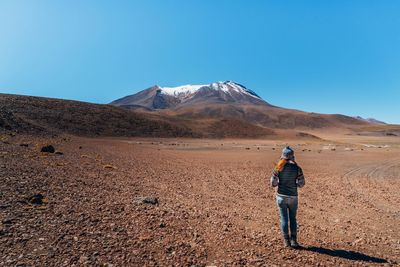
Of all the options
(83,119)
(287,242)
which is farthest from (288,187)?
(83,119)

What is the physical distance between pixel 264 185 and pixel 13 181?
1064 centimetres

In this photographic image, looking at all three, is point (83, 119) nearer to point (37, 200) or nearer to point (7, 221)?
point (37, 200)

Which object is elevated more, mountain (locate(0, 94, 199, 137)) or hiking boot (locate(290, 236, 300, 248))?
mountain (locate(0, 94, 199, 137))

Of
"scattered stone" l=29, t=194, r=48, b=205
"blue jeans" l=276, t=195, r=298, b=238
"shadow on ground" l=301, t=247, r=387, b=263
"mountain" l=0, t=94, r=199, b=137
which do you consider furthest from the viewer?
"mountain" l=0, t=94, r=199, b=137

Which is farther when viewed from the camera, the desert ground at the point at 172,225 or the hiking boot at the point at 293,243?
the hiking boot at the point at 293,243

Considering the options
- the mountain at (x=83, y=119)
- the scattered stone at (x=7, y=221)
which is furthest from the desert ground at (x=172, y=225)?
the mountain at (x=83, y=119)

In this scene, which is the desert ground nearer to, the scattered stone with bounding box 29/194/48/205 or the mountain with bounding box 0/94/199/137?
the scattered stone with bounding box 29/194/48/205

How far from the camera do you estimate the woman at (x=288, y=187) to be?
6430 mm

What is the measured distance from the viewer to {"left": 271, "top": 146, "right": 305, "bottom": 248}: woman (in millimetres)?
6430

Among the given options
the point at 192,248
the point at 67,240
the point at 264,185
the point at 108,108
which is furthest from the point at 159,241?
the point at 108,108

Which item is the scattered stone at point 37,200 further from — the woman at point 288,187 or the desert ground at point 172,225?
the woman at point 288,187

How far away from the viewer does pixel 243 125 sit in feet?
324

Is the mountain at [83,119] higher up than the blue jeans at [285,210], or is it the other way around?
the mountain at [83,119]

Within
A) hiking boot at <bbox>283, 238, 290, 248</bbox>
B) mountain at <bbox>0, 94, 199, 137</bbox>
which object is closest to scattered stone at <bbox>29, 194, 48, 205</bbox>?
hiking boot at <bbox>283, 238, 290, 248</bbox>
